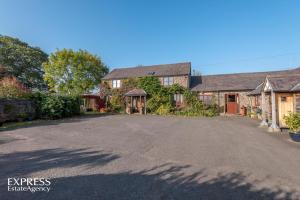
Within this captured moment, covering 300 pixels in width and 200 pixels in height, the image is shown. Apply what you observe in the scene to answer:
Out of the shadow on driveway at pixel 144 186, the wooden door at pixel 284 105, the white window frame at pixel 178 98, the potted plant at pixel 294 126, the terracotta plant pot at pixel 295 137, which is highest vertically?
the white window frame at pixel 178 98

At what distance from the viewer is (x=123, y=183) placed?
151 inches

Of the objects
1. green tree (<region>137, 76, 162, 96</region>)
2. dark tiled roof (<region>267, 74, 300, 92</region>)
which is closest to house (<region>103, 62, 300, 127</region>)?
green tree (<region>137, 76, 162, 96</region>)

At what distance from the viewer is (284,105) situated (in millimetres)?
10492

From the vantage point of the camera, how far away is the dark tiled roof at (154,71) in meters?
24.0

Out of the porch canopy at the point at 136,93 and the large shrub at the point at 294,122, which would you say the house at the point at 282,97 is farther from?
the porch canopy at the point at 136,93

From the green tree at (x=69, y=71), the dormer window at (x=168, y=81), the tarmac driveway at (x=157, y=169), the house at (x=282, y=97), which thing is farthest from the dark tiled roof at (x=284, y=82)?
the green tree at (x=69, y=71)

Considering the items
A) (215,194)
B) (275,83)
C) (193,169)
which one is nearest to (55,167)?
(193,169)

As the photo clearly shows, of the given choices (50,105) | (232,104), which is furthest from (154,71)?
(50,105)

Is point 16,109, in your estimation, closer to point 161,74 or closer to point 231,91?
point 161,74

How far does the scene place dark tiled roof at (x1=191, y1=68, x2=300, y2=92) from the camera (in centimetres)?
2082

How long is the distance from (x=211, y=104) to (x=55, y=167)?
1940 cm

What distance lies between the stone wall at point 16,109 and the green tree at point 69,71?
54.9ft

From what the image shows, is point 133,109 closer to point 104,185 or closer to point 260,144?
point 260,144

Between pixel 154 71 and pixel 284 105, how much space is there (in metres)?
17.4
